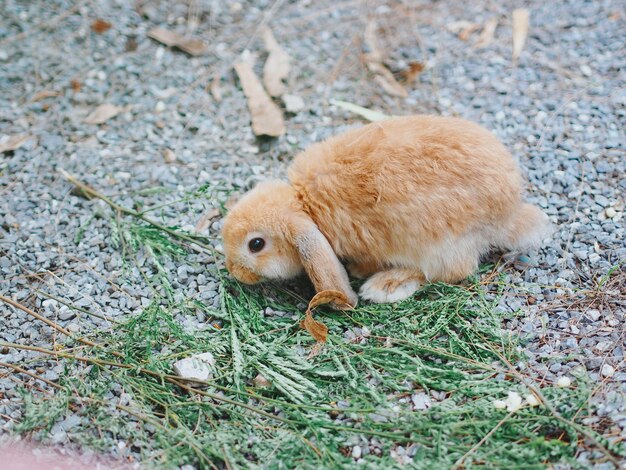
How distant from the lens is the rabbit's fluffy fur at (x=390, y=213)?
406cm

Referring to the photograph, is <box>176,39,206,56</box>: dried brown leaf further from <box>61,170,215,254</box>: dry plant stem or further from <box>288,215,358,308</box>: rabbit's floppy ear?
<box>288,215,358,308</box>: rabbit's floppy ear

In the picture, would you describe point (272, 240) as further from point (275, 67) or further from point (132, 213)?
point (275, 67)

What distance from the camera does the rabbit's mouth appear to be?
171 inches

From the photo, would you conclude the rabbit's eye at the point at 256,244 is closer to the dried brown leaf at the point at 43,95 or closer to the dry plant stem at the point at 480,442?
the dry plant stem at the point at 480,442

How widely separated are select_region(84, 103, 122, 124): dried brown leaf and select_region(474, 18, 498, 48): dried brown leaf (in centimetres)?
316

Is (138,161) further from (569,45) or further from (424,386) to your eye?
(569,45)

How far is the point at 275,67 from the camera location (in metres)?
6.05

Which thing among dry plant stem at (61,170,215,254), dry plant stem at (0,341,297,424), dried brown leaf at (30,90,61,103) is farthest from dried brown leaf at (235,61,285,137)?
dry plant stem at (0,341,297,424)

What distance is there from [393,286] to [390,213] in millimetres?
→ 502

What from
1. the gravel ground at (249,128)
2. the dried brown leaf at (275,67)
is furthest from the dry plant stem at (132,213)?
the dried brown leaf at (275,67)

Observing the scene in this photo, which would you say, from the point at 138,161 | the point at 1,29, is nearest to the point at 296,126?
the point at 138,161

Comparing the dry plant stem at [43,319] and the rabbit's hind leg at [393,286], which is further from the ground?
the rabbit's hind leg at [393,286]

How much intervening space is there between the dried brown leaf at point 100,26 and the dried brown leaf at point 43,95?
33.2 inches

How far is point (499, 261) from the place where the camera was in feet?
14.6
